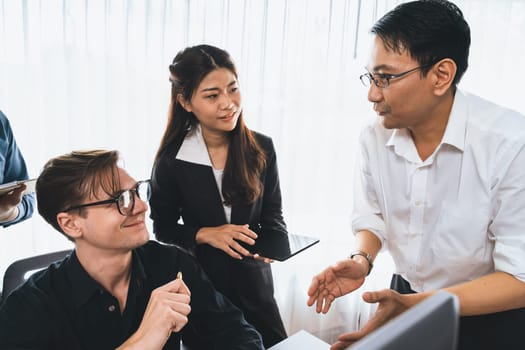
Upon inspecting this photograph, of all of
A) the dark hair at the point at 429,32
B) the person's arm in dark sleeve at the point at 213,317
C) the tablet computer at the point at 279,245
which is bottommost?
the person's arm in dark sleeve at the point at 213,317

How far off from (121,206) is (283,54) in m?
1.71

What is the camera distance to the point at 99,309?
48.2 inches

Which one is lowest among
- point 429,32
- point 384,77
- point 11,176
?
point 11,176

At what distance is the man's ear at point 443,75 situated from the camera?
1.11 meters

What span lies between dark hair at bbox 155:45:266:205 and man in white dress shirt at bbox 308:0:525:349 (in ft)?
1.65

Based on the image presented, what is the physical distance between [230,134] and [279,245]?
0.53m

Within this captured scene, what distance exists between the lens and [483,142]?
1.13 meters

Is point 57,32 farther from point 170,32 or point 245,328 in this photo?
point 245,328

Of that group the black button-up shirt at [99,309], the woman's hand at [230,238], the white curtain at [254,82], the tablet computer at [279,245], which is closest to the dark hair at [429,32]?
the tablet computer at [279,245]

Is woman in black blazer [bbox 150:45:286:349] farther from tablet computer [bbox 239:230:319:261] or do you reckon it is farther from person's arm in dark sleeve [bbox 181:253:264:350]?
person's arm in dark sleeve [bbox 181:253:264:350]

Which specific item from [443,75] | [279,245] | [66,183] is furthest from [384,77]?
[66,183]

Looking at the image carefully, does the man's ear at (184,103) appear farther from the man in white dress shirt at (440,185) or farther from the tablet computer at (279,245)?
the man in white dress shirt at (440,185)

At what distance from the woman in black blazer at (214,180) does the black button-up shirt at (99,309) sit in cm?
24

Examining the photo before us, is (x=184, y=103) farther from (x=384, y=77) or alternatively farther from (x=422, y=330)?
(x=422, y=330)
